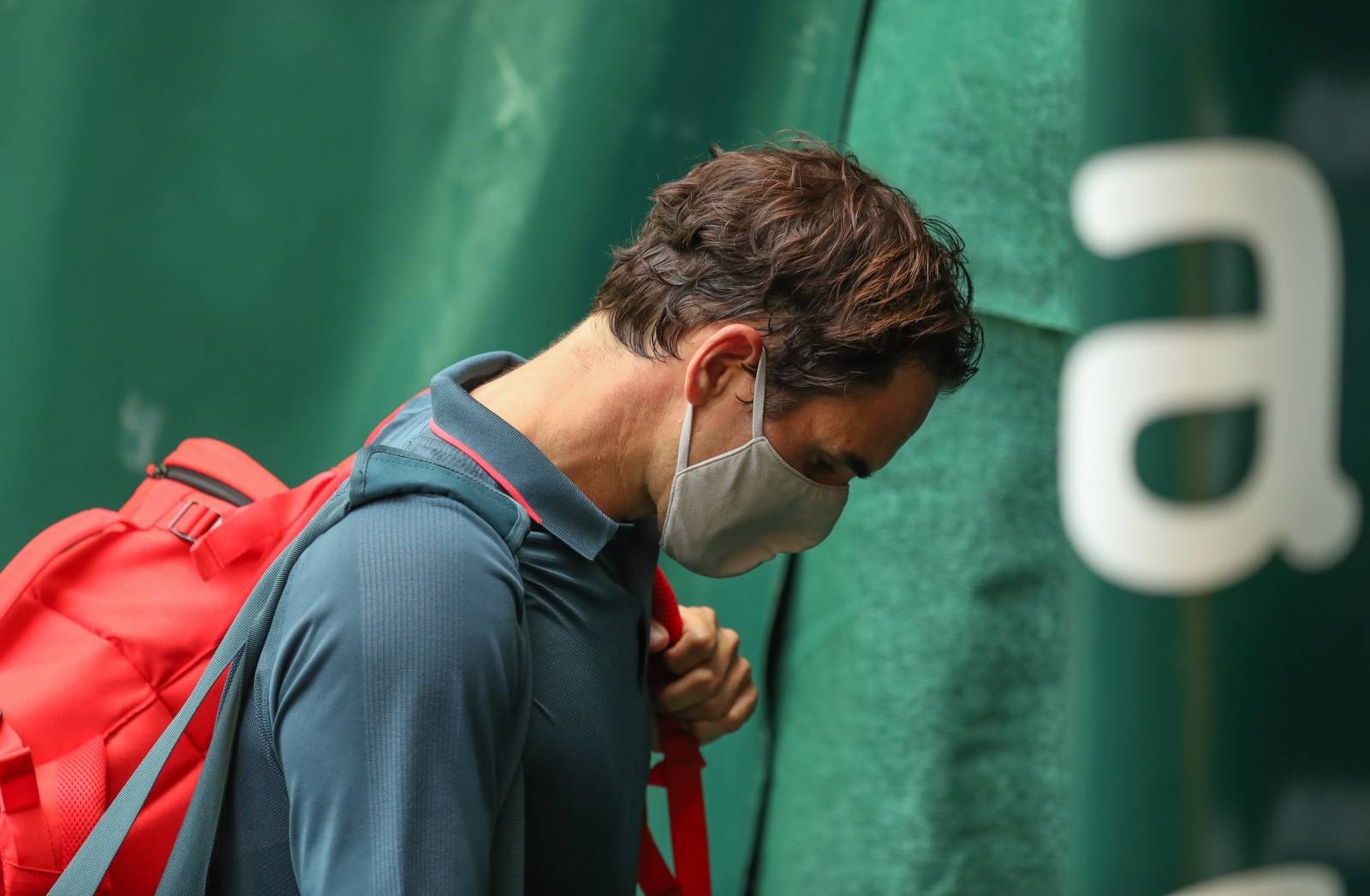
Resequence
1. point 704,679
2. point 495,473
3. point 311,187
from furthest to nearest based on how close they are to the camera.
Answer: point 311,187 < point 704,679 < point 495,473

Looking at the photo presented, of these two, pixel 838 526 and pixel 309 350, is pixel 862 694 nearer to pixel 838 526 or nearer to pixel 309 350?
pixel 838 526

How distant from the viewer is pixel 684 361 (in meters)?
0.80

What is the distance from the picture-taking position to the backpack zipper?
2.85ft

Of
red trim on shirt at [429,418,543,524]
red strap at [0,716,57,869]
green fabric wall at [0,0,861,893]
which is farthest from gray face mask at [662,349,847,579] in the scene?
green fabric wall at [0,0,861,893]

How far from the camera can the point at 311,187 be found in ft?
4.27

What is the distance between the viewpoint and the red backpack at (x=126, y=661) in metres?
0.72

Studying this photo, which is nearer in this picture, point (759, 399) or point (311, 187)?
point (759, 399)

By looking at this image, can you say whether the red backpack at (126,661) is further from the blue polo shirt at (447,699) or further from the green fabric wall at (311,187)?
the green fabric wall at (311,187)

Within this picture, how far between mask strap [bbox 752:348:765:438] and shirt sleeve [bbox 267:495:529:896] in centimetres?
22

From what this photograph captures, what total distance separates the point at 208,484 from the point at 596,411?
27 centimetres

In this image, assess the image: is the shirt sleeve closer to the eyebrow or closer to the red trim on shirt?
the red trim on shirt

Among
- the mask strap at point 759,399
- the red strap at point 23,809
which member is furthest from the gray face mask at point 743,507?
the red strap at point 23,809

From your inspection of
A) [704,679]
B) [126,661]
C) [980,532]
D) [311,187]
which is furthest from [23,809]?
[980,532]

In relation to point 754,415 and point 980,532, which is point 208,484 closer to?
point 754,415
